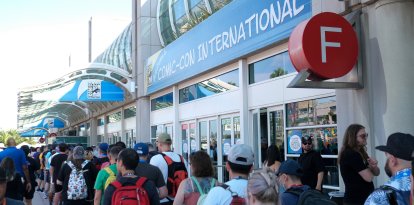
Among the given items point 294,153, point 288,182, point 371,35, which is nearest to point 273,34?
point 294,153

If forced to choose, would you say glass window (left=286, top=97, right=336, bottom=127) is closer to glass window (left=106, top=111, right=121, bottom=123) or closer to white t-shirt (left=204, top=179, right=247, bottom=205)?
white t-shirt (left=204, top=179, right=247, bottom=205)

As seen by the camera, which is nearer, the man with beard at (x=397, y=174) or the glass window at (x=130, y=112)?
the man with beard at (x=397, y=174)

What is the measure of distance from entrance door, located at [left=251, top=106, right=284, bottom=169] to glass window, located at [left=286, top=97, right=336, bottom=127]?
0.41 m

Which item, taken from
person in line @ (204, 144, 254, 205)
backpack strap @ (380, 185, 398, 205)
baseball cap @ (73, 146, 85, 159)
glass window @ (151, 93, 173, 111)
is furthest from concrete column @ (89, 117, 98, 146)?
backpack strap @ (380, 185, 398, 205)

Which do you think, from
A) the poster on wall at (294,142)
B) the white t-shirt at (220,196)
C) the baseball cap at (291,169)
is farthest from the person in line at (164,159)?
the poster on wall at (294,142)

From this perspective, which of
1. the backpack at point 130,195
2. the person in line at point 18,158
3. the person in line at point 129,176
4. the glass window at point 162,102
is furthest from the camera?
the glass window at point 162,102

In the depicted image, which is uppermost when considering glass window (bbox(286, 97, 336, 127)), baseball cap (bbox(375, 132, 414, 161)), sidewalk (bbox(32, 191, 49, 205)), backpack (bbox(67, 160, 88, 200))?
glass window (bbox(286, 97, 336, 127))

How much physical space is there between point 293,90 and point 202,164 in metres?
5.39

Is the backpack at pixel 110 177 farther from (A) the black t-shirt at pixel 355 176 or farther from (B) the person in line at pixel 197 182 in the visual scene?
(A) the black t-shirt at pixel 355 176

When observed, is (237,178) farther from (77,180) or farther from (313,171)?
(77,180)

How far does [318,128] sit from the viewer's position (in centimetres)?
871

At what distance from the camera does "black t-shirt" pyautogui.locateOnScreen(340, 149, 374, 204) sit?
4.95 m

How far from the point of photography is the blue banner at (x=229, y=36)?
360 inches

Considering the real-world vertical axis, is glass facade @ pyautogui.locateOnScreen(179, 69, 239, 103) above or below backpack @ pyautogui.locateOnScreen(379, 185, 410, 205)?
above
